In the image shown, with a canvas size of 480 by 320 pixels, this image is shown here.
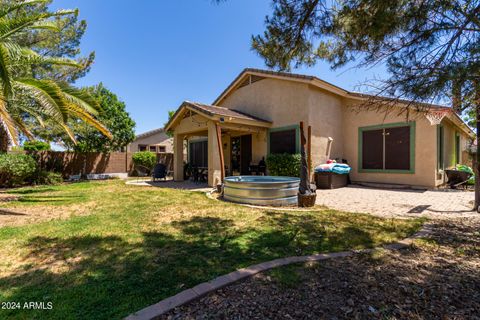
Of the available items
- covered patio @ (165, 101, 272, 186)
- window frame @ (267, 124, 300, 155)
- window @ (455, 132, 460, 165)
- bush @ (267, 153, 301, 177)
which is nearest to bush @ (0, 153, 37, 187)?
covered patio @ (165, 101, 272, 186)

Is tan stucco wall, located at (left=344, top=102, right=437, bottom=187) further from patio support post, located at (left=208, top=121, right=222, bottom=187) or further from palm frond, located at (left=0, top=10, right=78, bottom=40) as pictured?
palm frond, located at (left=0, top=10, right=78, bottom=40)

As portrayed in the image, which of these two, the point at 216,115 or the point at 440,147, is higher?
the point at 216,115

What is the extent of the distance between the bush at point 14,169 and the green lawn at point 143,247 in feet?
21.2

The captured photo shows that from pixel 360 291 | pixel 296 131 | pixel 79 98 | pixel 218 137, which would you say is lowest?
pixel 360 291

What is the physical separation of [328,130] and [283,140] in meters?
2.48

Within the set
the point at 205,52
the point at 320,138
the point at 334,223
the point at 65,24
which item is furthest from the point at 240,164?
the point at 65,24

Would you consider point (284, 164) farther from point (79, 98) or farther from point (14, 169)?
point (14, 169)

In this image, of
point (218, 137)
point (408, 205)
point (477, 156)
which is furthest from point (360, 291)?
point (218, 137)

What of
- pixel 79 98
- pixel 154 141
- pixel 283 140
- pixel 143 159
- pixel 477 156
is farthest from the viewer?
pixel 154 141

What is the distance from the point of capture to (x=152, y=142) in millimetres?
Result: 30266

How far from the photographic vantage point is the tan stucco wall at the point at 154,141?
1157 inches

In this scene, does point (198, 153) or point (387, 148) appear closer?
point (387, 148)

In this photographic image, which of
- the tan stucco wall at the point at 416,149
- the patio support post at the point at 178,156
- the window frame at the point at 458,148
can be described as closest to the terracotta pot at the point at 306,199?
the tan stucco wall at the point at 416,149

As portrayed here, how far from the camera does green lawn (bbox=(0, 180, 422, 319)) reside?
2.49 metres
